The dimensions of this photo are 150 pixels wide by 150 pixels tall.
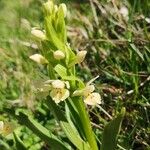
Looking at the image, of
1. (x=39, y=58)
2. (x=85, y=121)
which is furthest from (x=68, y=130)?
(x=39, y=58)

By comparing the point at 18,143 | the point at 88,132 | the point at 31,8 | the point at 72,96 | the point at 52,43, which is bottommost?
the point at 31,8

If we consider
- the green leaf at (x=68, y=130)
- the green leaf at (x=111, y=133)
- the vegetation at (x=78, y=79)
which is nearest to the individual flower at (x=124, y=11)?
the vegetation at (x=78, y=79)

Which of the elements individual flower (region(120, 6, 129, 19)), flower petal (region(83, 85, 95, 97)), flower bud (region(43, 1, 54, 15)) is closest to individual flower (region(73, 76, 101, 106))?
flower petal (region(83, 85, 95, 97))

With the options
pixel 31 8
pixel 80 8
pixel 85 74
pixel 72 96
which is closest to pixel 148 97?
pixel 85 74

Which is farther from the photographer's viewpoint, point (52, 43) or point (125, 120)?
point (125, 120)

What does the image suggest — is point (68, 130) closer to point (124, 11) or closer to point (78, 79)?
point (78, 79)

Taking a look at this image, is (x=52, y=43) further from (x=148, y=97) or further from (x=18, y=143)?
(x=148, y=97)

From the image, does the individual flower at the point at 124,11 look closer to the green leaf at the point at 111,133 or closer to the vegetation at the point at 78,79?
the vegetation at the point at 78,79
